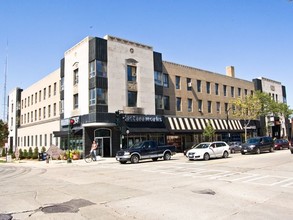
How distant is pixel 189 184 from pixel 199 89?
35.3 meters

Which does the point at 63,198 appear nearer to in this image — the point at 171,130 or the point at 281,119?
the point at 171,130

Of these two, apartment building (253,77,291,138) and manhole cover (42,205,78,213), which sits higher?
apartment building (253,77,291,138)

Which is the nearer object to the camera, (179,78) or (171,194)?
(171,194)

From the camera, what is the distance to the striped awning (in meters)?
40.0

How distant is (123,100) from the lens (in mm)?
35031

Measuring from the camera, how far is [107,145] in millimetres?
34125

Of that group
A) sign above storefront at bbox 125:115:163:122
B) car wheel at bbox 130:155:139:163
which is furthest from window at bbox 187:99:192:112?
car wheel at bbox 130:155:139:163

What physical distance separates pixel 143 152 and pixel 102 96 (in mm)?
10927

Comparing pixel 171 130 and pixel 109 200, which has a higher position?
pixel 171 130

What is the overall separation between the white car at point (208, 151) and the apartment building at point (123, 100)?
798 centimetres

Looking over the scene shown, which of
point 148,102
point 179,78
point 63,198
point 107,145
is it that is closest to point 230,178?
point 63,198

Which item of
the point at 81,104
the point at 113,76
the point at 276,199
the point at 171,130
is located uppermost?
the point at 113,76

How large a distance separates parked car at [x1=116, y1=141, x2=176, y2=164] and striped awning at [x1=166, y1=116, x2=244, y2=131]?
12.9 meters

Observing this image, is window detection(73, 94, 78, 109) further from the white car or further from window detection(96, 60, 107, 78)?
the white car
